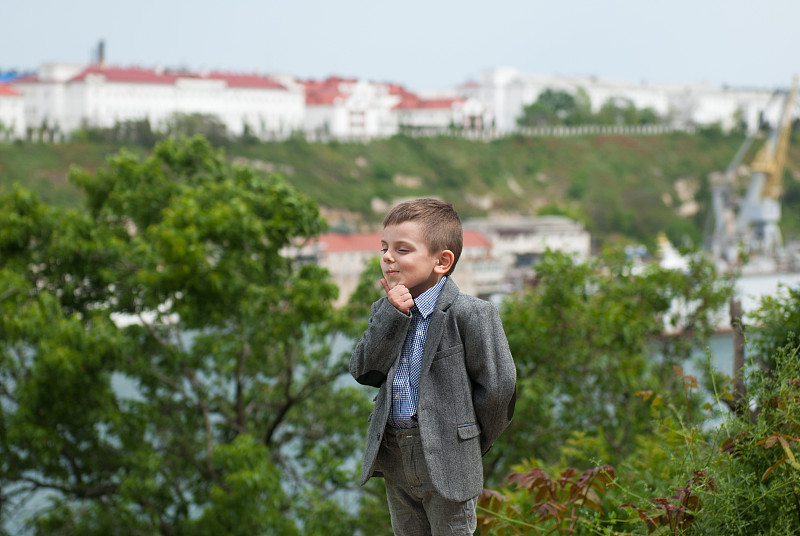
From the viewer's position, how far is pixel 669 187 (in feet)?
207

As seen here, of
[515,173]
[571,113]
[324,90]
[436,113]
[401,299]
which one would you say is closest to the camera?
[401,299]

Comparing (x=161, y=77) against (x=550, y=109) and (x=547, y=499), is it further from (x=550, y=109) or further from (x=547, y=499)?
(x=547, y=499)

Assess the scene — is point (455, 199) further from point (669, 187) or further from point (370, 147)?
point (669, 187)

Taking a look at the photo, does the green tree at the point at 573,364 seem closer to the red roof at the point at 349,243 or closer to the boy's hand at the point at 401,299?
the boy's hand at the point at 401,299

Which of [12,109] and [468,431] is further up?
[12,109]

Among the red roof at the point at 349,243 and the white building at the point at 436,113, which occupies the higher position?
the white building at the point at 436,113

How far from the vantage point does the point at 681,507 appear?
7.21 ft

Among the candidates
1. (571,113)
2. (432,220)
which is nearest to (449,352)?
(432,220)

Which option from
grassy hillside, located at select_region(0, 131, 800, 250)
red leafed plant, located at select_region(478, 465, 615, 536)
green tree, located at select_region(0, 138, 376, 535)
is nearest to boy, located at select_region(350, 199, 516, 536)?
red leafed plant, located at select_region(478, 465, 615, 536)

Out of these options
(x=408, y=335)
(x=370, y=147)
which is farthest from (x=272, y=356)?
(x=370, y=147)

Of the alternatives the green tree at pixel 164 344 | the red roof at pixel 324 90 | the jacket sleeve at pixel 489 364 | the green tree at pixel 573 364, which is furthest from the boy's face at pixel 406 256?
the red roof at pixel 324 90

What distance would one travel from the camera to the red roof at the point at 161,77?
5780cm

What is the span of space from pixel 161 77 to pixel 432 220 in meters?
62.1

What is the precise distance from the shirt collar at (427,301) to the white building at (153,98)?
5258 cm
